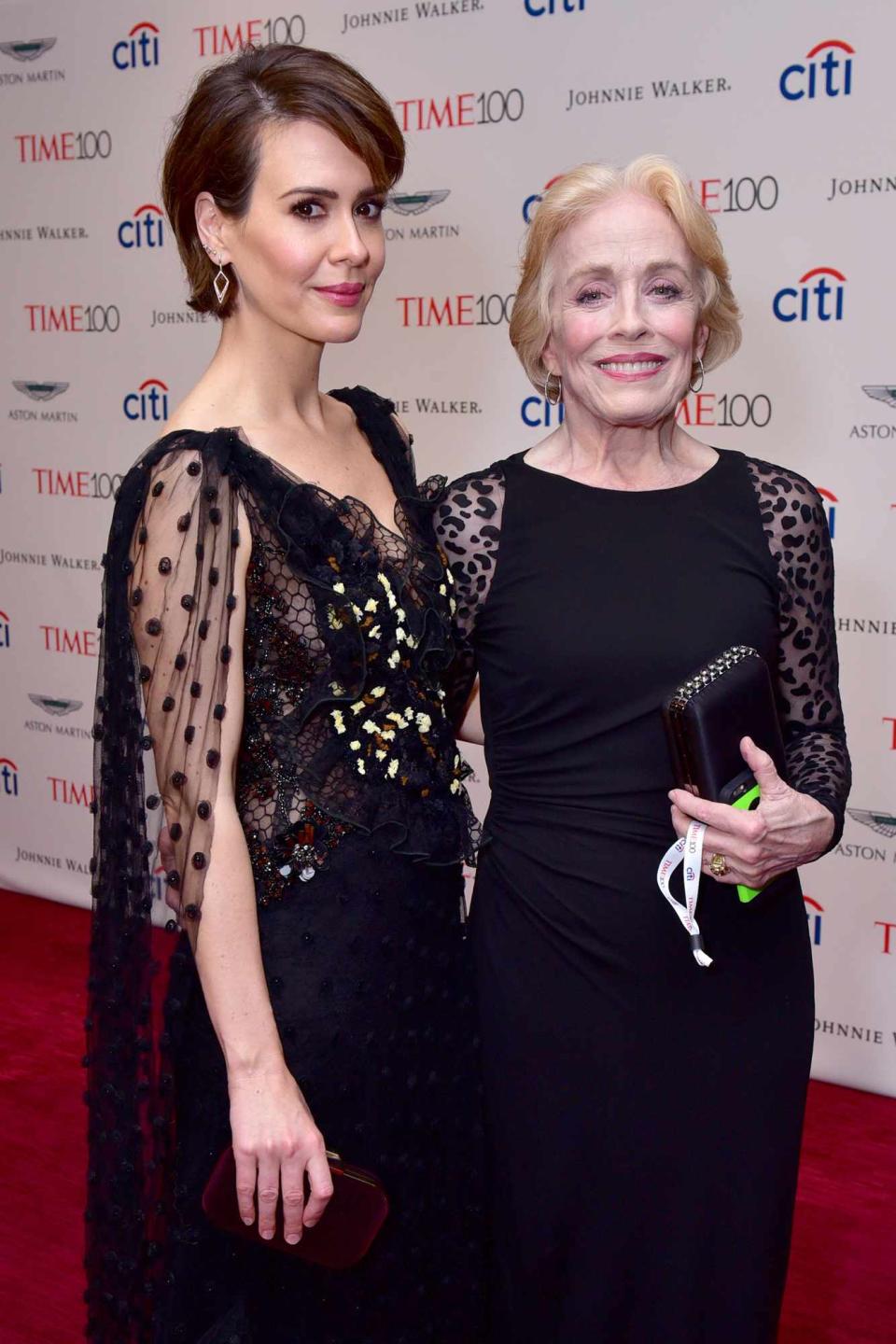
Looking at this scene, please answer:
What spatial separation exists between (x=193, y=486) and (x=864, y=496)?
223cm

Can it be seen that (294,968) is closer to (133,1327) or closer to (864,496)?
(133,1327)

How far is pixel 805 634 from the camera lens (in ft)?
6.15

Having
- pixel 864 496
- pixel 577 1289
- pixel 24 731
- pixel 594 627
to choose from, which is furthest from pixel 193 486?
pixel 24 731

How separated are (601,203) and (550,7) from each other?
6.68 feet

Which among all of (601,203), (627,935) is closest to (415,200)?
(601,203)

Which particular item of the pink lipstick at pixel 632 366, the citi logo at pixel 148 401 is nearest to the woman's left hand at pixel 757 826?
the pink lipstick at pixel 632 366

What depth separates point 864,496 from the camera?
334 cm

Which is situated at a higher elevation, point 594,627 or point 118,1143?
point 594,627

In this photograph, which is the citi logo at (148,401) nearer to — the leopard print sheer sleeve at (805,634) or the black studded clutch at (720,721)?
the leopard print sheer sleeve at (805,634)

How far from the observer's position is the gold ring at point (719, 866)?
1686 millimetres

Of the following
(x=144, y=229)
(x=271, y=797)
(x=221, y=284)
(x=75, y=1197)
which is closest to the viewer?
(x=271, y=797)

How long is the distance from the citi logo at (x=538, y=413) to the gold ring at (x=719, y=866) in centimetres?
229

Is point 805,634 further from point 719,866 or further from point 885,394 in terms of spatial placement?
point 885,394

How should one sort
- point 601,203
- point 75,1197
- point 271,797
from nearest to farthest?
1. point 271,797
2. point 601,203
3. point 75,1197
